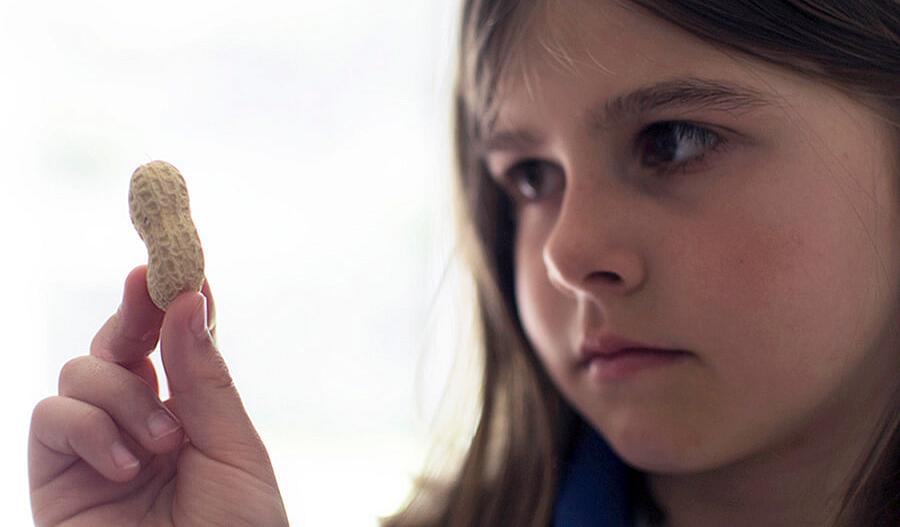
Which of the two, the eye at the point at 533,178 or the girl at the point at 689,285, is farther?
the eye at the point at 533,178

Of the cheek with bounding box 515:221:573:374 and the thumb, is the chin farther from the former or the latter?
the thumb

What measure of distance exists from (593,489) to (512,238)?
0.25 metres

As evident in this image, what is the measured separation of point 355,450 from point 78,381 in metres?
0.82

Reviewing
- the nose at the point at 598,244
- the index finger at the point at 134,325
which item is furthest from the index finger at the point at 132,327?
the nose at the point at 598,244

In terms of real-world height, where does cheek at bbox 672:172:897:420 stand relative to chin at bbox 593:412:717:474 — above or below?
above

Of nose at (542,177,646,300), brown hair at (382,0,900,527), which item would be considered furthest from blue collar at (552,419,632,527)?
nose at (542,177,646,300)

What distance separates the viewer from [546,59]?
0.77 m

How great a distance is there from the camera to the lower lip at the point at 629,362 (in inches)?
29.2

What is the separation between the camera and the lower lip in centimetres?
74

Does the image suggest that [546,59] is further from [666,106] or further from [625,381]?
[625,381]

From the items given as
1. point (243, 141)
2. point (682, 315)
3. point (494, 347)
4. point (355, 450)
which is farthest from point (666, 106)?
point (355, 450)

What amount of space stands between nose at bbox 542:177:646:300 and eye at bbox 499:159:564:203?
0.28ft

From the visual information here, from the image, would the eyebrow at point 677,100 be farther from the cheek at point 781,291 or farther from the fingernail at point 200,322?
the fingernail at point 200,322

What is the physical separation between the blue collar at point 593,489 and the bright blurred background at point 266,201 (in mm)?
270
